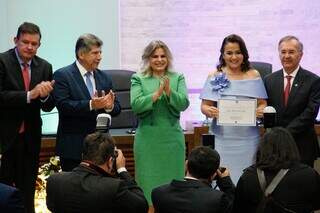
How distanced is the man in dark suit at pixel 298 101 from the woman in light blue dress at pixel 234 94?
0.13 meters

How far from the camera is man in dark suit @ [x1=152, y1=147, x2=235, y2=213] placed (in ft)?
9.55

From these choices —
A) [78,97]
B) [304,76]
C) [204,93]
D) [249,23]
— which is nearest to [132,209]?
[78,97]

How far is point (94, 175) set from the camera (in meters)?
2.93

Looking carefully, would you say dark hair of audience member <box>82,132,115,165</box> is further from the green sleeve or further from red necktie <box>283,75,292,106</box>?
red necktie <box>283,75,292,106</box>

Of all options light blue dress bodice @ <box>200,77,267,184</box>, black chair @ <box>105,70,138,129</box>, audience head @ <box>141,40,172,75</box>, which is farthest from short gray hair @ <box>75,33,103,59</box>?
black chair @ <box>105,70,138,129</box>

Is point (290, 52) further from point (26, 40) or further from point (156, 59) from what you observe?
point (26, 40)

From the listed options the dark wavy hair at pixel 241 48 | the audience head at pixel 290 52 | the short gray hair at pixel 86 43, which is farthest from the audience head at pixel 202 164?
the audience head at pixel 290 52

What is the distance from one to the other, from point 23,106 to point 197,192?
1.63 meters

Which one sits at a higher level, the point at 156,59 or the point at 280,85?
the point at 156,59

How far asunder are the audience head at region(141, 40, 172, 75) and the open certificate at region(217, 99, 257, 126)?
1.49ft

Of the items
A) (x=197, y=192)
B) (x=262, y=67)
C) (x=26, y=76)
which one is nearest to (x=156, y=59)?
(x=26, y=76)

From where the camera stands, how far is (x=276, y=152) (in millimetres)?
3061

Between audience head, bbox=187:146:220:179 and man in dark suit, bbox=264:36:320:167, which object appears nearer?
audience head, bbox=187:146:220:179

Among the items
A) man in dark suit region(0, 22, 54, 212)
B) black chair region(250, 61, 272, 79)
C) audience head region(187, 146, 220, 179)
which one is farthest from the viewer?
black chair region(250, 61, 272, 79)
